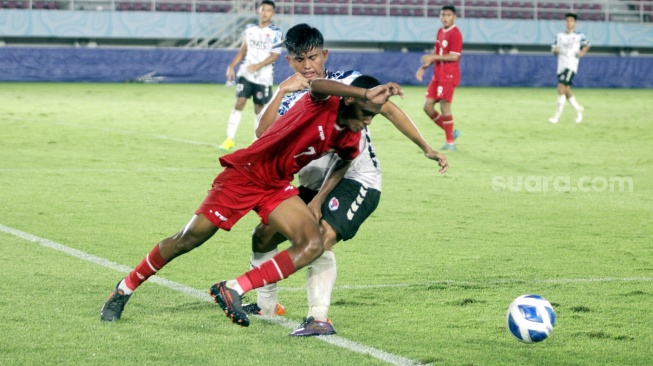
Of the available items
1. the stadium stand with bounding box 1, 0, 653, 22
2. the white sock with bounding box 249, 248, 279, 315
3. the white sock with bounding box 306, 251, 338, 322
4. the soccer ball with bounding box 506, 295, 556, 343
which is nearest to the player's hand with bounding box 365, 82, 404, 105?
the white sock with bounding box 306, 251, 338, 322

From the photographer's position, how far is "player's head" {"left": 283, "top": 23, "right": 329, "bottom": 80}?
217 inches

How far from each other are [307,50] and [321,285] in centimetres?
125

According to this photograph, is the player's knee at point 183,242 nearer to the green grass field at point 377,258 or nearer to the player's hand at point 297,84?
the green grass field at point 377,258

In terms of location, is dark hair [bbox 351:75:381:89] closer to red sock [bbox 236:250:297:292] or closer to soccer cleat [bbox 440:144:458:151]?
red sock [bbox 236:250:297:292]

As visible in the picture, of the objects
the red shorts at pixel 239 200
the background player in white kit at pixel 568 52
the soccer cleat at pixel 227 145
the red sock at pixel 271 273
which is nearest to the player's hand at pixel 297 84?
the red shorts at pixel 239 200

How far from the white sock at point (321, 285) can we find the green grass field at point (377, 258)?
0.52 feet

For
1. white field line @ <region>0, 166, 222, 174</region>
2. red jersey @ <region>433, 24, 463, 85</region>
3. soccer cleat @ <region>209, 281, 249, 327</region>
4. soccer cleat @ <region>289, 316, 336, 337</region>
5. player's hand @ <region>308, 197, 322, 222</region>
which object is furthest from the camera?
red jersey @ <region>433, 24, 463, 85</region>

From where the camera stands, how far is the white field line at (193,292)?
4.87 metres

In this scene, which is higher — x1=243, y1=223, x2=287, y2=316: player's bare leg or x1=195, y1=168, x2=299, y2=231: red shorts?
x1=195, y1=168, x2=299, y2=231: red shorts

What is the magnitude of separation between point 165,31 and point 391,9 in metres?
9.05

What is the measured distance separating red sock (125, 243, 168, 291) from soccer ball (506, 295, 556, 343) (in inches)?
72.5

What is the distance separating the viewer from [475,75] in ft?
124

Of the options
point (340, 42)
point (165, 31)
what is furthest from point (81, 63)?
point (340, 42)

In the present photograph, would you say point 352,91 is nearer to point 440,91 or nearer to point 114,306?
point 114,306
